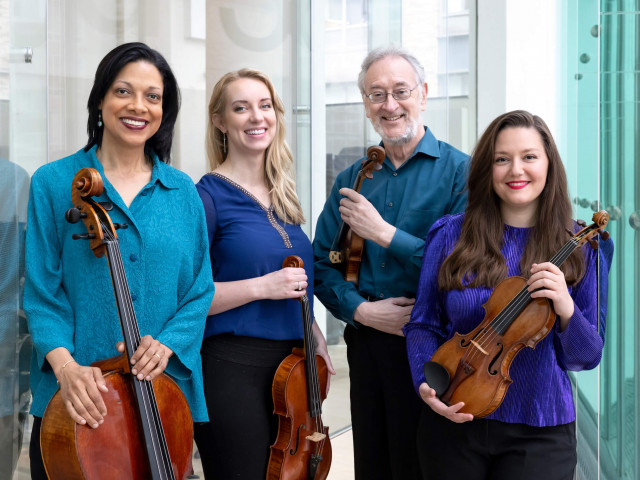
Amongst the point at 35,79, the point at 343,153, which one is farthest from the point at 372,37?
the point at 35,79

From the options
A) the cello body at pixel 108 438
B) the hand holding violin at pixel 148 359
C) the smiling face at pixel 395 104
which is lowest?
the cello body at pixel 108 438

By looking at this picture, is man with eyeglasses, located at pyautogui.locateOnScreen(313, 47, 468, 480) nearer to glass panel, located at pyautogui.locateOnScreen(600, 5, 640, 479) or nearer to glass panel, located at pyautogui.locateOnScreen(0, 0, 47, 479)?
glass panel, located at pyautogui.locateOnScreen(600, 5, 640, 479)

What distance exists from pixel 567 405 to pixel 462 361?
27 cm

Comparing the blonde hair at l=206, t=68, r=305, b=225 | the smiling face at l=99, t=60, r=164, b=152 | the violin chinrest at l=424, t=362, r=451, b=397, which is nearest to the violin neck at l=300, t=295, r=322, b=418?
the blonde hair at l=206, t=68, r=305, b=225

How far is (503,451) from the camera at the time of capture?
1592mm

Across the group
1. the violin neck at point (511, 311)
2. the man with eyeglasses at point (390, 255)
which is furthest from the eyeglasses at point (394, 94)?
the violin neck at point (511, 311)

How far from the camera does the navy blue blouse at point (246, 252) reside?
74.4 inches

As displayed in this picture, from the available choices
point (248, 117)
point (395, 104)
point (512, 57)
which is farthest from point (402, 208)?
point (512, 57)

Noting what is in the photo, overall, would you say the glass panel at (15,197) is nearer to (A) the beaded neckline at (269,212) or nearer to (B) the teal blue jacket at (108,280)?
(B) the teal blue jacket at (108,280)

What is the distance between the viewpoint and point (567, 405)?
5.24 ft

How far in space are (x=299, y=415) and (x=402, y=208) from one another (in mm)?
640

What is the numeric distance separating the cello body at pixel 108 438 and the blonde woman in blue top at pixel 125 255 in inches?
1.1

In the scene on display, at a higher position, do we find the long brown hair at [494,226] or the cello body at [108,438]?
the long brown hair at [494,226]

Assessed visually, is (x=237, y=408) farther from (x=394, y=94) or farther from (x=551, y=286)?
(x=394, y=94)
